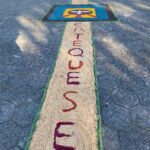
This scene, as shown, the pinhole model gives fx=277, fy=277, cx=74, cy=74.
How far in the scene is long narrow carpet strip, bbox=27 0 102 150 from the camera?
307 cm

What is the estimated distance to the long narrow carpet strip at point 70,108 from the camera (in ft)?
10.1

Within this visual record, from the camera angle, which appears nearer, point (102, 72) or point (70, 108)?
point (70, 108)

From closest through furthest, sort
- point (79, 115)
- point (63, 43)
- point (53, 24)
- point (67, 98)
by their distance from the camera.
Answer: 1. point (79, 115)
2. point (67, 98)
3. point (63, 43)
4. point (53, 24)

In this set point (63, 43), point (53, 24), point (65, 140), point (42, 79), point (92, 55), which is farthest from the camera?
point (53, 24)

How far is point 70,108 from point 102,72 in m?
1.10

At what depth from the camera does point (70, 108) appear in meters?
3.62

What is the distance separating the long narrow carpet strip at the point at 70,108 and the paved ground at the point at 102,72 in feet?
0.43

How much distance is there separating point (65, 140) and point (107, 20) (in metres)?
4.25

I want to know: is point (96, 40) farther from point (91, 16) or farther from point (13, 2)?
point (13, 2)

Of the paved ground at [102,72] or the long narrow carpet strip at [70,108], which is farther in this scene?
the paved ground at [102,72]

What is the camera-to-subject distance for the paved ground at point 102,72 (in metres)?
3.26

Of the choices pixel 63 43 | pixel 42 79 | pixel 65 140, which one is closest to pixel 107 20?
pixel 63 43

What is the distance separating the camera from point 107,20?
22.0ft

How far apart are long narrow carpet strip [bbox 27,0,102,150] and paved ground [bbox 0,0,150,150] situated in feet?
0.43
